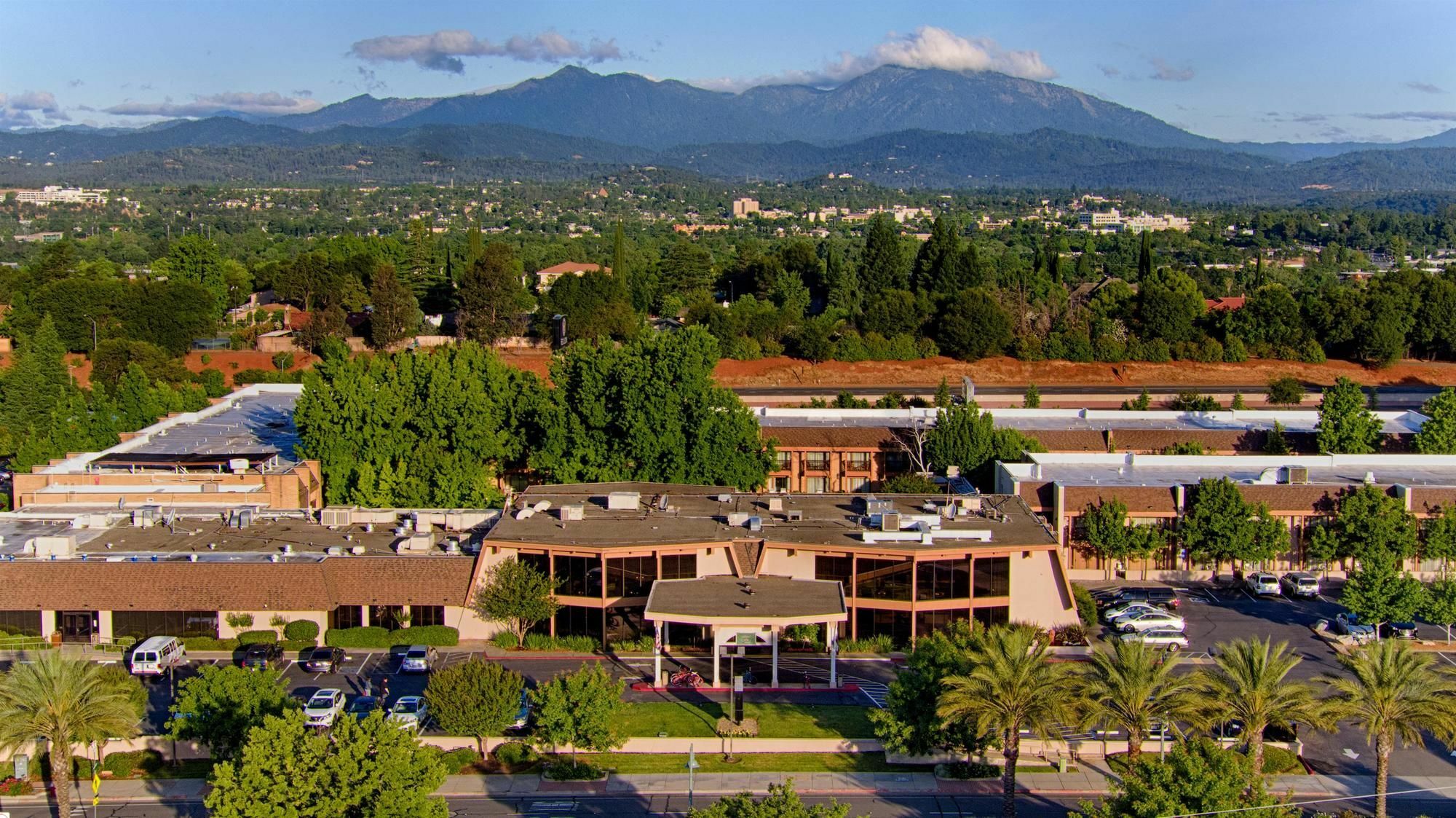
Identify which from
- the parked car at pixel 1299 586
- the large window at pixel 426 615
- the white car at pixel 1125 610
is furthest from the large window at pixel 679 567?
the parked car at pixel 1299 586

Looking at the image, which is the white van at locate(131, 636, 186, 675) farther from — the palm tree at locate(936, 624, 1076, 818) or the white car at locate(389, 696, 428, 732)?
the palm tree at locate(936, 624, 1076, 818)

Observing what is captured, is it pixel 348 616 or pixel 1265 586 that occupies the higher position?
pixel 348 616

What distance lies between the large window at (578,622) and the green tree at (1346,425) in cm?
3253

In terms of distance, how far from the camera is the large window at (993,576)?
4066 centimetres

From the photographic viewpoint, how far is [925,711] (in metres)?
31.2

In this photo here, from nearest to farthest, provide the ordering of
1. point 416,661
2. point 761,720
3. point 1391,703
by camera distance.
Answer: point 1391,703, point 761,720, point 416,661

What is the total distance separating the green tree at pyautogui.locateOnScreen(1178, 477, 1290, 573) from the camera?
1799 inches

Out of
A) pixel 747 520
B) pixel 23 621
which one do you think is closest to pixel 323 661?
pixel 23 621

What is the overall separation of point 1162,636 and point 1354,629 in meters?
6.08

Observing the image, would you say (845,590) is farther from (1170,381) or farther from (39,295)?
(39,295)

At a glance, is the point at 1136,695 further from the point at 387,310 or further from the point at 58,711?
the point at 387,310

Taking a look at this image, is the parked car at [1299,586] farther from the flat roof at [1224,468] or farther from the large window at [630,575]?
the large window at [630,575]

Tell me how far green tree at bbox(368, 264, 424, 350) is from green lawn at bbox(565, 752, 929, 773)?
67.2 metres

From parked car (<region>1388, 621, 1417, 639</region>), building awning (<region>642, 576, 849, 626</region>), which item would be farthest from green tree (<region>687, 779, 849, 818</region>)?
parked car (<region>1388, 621, 1417, 639</region>)
